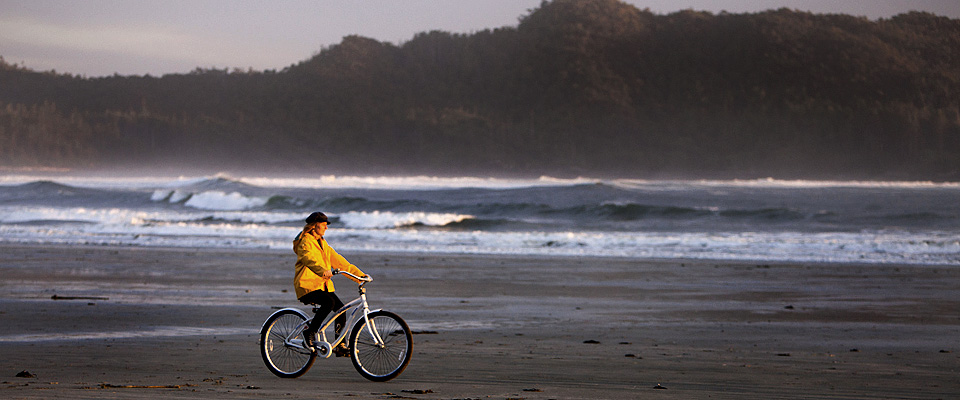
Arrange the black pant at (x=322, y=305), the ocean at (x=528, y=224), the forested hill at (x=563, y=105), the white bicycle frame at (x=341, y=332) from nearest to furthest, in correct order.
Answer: the black pant at (x=322, y=305) < the white bicycle frame at (x=341, y=332) < the ocean at (x=528, y=224) < the forested hill at (x=563, y=105)

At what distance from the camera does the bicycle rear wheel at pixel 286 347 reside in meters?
7.40

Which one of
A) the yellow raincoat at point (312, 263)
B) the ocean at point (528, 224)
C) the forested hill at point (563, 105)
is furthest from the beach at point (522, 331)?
the forested hill at point (563, 105)

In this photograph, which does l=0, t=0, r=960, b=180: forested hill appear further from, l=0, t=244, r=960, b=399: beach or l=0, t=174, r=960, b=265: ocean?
l=0, t=244, r=960, b=399: beach

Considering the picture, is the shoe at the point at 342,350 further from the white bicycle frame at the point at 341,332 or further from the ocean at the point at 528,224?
the ocean at the point at 528,224

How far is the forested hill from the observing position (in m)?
123

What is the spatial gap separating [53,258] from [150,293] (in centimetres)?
709

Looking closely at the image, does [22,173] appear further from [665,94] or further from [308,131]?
[665,94]

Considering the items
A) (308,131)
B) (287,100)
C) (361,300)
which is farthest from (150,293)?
(287,100)

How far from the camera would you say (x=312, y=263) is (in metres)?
7.01

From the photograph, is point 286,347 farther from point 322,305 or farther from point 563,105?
point 563,105

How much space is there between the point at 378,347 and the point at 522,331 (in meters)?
3.06

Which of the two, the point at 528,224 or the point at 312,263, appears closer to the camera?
the point at 312,263

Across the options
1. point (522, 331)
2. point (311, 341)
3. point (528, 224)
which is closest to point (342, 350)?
point (311, 341)

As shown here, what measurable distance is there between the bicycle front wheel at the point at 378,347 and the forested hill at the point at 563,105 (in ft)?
354
